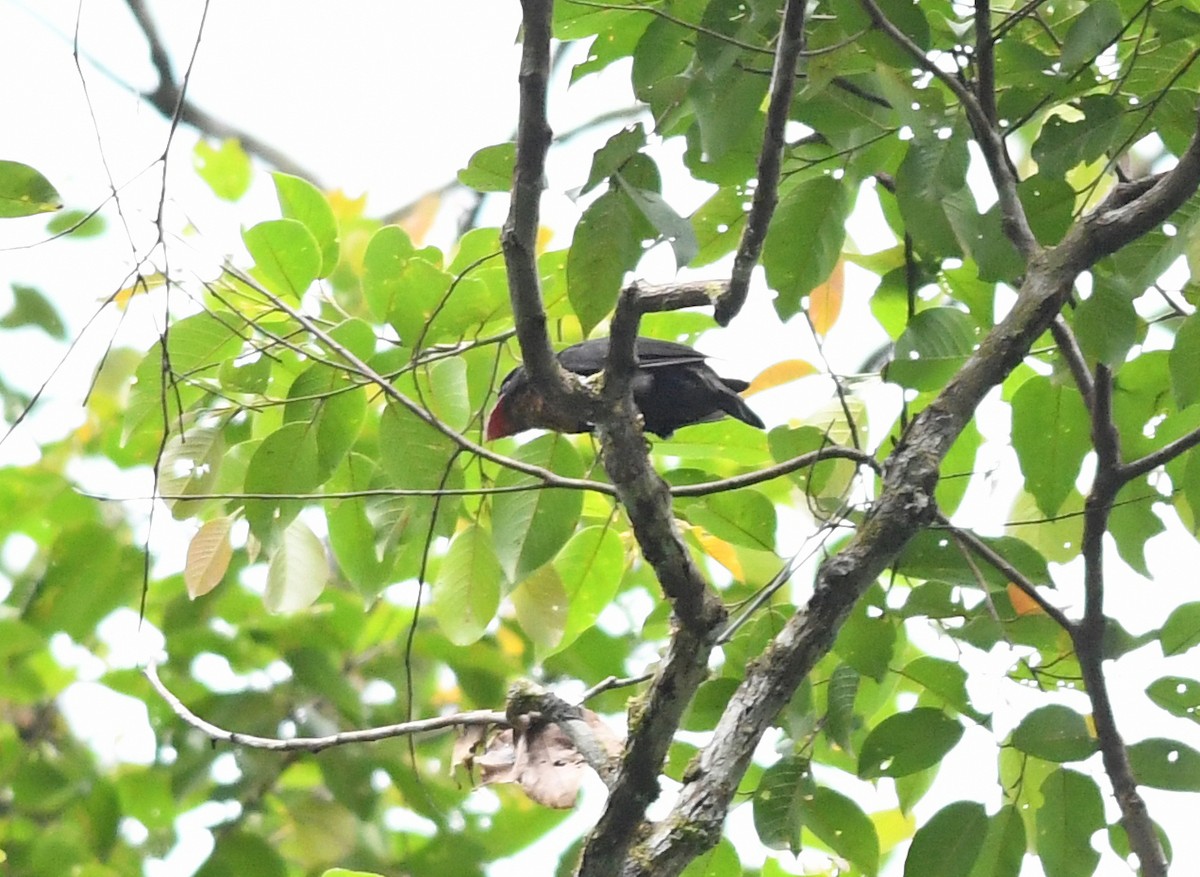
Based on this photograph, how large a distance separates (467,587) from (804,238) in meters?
0.90

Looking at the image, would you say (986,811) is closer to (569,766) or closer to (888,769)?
(888,769)

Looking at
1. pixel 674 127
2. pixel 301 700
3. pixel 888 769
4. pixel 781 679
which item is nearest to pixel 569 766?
pixel 781 679

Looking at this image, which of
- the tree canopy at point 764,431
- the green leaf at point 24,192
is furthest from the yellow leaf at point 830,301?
the green leaf at point 24,192

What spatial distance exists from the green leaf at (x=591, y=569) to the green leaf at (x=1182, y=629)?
966 mm

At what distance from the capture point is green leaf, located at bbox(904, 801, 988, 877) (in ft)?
6.02

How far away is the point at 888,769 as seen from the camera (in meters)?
1.89

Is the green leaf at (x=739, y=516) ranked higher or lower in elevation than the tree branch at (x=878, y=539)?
higher

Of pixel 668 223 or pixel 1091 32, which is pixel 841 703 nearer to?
pixel 668 223

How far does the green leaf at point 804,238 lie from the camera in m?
1.82

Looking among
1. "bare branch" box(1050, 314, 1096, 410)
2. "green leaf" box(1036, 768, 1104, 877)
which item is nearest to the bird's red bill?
"bare branch" box(1050, 314, 1096, 410)

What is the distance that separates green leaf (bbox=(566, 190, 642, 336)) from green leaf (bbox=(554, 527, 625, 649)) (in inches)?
28.5

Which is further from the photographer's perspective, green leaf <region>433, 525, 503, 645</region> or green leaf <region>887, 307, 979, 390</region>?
green leaf <region>433, 525, 503, 645</region>

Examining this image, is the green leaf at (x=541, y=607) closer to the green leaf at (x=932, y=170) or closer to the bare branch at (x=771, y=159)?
the bare branch at (x=771, y=159)

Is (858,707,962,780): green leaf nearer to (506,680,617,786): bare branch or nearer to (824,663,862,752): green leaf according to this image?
(824,663,862,752): green leaf
